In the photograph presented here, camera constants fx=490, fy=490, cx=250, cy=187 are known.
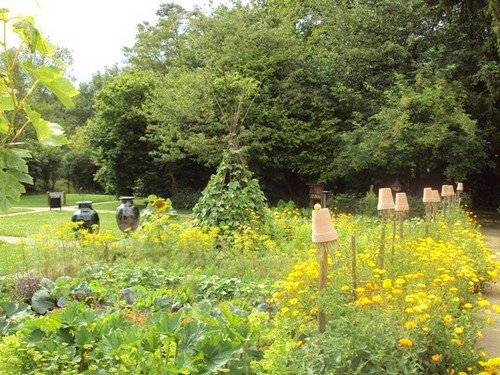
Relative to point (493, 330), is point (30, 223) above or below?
above

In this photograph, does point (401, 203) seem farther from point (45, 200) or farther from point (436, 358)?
point (45, 200)

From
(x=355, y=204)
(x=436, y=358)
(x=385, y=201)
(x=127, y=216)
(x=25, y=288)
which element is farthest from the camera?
(x=355, y=204)

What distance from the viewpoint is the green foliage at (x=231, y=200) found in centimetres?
750

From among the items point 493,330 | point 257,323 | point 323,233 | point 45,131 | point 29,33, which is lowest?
point 493,330

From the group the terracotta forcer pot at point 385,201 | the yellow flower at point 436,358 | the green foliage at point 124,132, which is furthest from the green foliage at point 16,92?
the green foliage at point 124,132

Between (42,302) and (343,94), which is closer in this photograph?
(42,302)

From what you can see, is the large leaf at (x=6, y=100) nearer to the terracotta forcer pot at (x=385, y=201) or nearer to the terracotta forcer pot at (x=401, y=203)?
the terracotta forcer pot at (x=385, y=201)

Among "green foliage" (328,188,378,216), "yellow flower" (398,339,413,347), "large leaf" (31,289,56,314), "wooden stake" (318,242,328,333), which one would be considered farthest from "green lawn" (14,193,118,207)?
"yellow flower" (398,339,413,347)

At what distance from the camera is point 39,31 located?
807mm

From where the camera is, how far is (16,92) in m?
0.84

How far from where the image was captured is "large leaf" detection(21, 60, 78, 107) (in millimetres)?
828

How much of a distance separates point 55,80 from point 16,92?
7 cm

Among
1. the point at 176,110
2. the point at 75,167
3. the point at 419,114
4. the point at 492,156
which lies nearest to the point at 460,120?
the point at 419,114

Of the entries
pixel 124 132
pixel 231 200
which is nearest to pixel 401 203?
pixel 231 200
